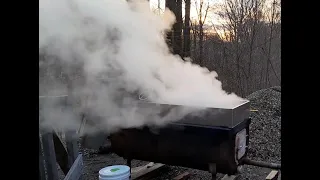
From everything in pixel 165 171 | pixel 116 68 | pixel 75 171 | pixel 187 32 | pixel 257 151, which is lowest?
pixel 165 171

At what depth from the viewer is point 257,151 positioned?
4914 millimetres

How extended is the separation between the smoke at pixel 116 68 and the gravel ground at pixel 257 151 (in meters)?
0.68

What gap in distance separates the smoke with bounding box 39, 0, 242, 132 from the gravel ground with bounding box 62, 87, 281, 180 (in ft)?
2.22

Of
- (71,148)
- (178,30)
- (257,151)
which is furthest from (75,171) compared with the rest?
(178,30)

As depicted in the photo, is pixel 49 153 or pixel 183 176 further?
pixel 183 176

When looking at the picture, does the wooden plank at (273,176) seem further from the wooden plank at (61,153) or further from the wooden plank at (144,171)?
the wooden plank at (61,153)

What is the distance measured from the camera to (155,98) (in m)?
3.76

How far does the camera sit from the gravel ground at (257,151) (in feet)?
13.9

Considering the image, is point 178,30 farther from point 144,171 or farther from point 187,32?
point 144,171

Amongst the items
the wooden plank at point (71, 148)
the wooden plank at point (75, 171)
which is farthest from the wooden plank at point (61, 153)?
Answer: the wooden plank at point (75, 171)

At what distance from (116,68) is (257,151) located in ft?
8.62
